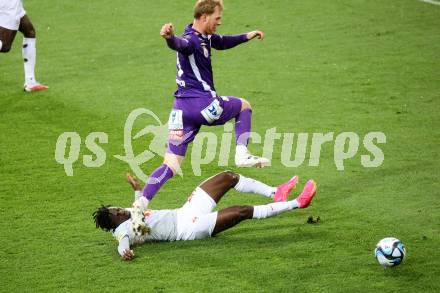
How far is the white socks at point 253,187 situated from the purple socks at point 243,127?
0.37 meters

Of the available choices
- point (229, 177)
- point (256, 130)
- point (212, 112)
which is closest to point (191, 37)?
point (212, 112)

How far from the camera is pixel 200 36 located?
8906 mm

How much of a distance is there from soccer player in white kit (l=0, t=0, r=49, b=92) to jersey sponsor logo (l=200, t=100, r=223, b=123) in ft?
17.9

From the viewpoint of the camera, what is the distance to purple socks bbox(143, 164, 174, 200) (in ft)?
27.9

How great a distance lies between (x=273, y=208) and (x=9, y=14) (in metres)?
6.41

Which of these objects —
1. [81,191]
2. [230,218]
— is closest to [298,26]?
[81,191]

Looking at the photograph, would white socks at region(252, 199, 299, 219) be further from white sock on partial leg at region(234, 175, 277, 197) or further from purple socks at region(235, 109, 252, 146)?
purple socks at region(235, 109, 252, 146)

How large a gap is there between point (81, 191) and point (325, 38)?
6975 millimetres

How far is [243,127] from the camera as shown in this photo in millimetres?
9172

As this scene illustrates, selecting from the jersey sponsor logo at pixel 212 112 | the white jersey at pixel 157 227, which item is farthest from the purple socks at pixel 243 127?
the white jersey at pixel 157 227

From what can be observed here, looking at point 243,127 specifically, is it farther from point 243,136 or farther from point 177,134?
point 177,134

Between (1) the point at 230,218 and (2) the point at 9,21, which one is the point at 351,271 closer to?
(1) the point at 230,218

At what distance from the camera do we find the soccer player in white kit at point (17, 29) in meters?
13.3

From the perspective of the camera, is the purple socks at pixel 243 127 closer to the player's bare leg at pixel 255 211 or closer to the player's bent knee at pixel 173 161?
the player's bent knee at pixel 173 161
